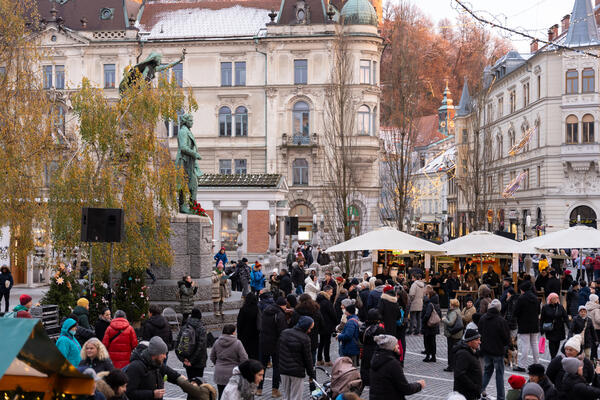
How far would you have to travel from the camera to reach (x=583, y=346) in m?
13.3

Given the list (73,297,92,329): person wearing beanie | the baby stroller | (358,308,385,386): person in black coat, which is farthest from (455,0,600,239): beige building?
the baby stroller

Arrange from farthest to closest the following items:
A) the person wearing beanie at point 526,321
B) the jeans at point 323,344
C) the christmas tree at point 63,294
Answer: the christmas tree at point 63,294
the jeans at point 323,344
the person wearing beanie at point 526,321

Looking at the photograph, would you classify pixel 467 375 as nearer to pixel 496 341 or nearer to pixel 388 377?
pixel 388 377

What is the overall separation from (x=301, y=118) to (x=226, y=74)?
6634 mm

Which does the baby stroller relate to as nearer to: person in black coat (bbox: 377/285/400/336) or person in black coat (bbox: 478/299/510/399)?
person in black coat (bbox: 478/299/510/399)

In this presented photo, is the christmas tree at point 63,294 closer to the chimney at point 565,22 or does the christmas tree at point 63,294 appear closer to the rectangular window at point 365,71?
the rectangular window at point 365,71

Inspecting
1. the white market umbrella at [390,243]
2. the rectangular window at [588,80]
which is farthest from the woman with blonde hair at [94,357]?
the rectangular window at [588,80]

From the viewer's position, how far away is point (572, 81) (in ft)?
172

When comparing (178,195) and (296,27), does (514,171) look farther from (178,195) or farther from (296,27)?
(178,195)

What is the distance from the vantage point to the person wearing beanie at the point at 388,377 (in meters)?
9.05

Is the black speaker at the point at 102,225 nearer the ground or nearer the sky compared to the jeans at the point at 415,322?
nearer the sky

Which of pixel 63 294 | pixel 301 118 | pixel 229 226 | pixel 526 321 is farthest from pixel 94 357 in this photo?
pixel 301 118

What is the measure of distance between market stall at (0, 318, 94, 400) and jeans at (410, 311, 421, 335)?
15363mm

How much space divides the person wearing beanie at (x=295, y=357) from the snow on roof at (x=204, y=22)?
49167mm
